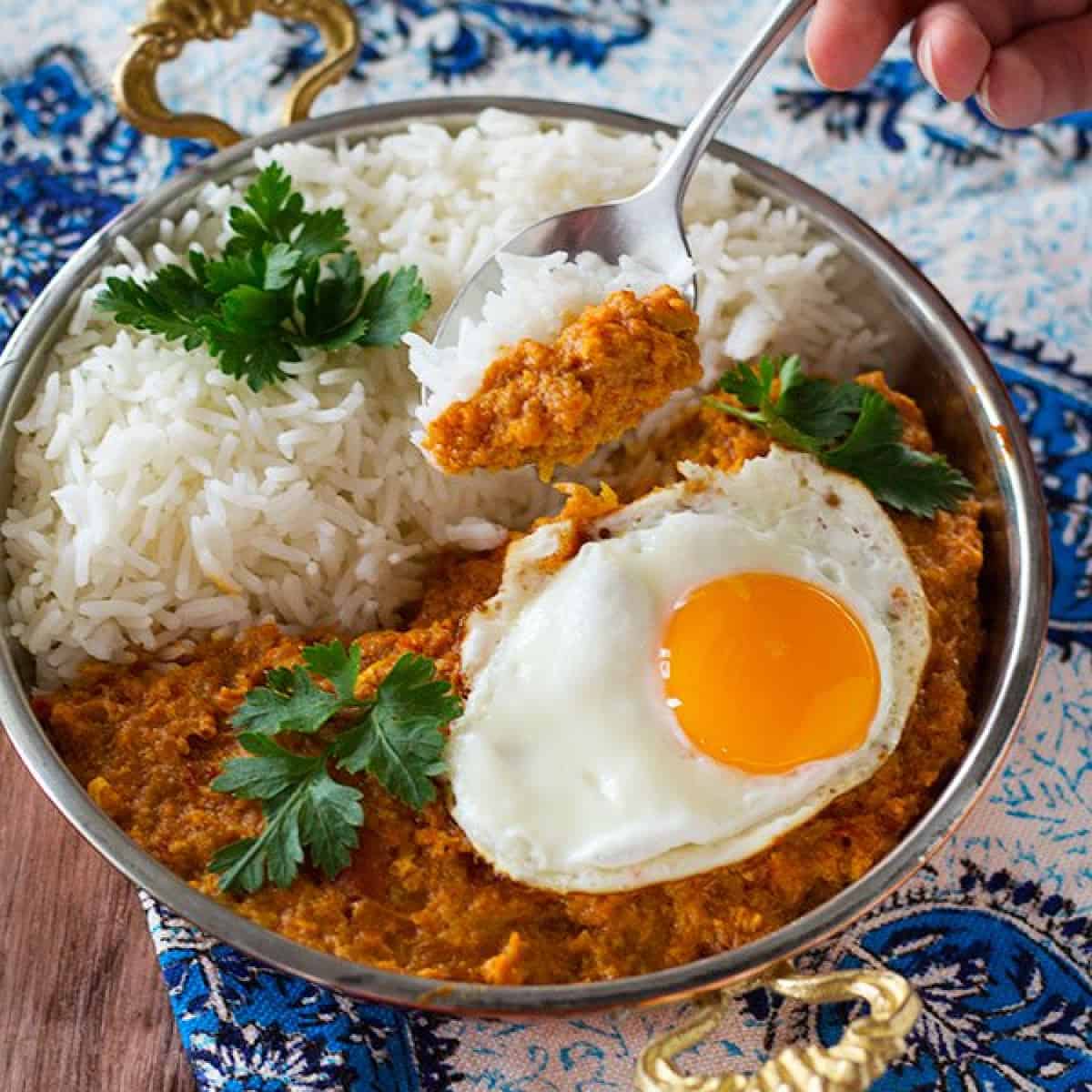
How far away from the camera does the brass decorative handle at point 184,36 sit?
318cm

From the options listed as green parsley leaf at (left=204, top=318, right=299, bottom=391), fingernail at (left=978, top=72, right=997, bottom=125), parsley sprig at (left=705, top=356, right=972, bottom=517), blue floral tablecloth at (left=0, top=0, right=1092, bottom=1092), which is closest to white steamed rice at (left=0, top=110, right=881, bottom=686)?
green parsley leaf at (left=204, top=318, right=299, bottom=391)

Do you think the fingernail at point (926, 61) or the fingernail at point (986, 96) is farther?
the fingernail at point (986, 96)

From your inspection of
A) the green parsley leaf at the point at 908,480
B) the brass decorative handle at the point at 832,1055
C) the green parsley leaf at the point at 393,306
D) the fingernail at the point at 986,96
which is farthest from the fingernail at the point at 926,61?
the brass decorative handle at the point at 832,1055

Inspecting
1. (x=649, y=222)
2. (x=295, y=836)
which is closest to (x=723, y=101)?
(x=649, y=222)

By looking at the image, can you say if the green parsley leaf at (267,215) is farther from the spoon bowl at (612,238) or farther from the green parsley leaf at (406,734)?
the green parsley leaf at (406,734)

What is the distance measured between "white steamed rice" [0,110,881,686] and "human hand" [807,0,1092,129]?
37 centimetres

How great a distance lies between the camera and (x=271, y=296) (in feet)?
9.42

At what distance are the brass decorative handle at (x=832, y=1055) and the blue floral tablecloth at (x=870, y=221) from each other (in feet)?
1.43

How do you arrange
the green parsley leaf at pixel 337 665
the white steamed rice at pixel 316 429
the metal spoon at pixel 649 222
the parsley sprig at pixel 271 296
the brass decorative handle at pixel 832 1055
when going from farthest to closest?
the metal spoon at pixel 649 222 < the parsley sprig at pixel 271 296 < the white steamed rice at pixel 316 429 < the green parsley leaf at pixel 337 665 < the brass decorative handle at pixel 832 1055

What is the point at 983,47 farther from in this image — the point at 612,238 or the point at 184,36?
the point at 184,36

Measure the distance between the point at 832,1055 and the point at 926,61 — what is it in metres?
2.01

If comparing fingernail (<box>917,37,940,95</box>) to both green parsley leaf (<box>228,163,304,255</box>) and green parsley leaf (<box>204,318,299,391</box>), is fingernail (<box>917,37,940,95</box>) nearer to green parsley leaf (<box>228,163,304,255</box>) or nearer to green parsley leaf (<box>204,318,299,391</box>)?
green parsley leaf (<box>228,163,304,255</box>)

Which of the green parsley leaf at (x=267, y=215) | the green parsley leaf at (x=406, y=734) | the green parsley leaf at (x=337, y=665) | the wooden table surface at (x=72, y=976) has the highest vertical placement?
the green parsley leaf at (x=267, y=215)

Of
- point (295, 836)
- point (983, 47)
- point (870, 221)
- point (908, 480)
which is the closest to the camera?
point (295, 836)
